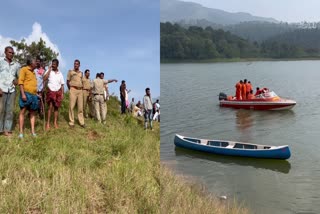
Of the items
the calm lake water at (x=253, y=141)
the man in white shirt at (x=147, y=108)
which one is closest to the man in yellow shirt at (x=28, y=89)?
the calm lake water at (x=253, y=141)

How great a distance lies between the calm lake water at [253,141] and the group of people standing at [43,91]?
1.09 meters

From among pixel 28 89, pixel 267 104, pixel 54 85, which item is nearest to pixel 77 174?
pixel 28 89

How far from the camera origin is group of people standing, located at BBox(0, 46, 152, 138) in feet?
13.6

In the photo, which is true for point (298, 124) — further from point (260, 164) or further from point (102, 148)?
point (102, 148)

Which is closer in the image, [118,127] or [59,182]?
[59,182]

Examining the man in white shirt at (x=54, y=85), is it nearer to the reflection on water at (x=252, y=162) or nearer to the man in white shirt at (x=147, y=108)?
the man in white shirt at (x=147, y=108)

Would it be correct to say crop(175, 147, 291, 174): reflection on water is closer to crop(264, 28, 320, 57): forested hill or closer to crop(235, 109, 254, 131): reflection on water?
crop(235, 109, 254, 131): reflection on water

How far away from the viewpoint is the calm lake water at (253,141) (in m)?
7.76

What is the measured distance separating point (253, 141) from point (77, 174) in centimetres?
1272

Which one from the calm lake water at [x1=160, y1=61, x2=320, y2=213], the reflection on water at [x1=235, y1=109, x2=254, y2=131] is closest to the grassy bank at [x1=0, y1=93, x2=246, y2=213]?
the calm lake water at [x1=160, y1=61, x2=320, y2=213]

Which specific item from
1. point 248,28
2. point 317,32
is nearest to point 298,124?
point 317,32

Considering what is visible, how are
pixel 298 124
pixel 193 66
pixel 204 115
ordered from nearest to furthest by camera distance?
1. pixel 298 124
2. pixel 204 115
3. pixel 193 66

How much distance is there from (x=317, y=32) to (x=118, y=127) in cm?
6027

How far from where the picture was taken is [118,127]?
537 centimetres
